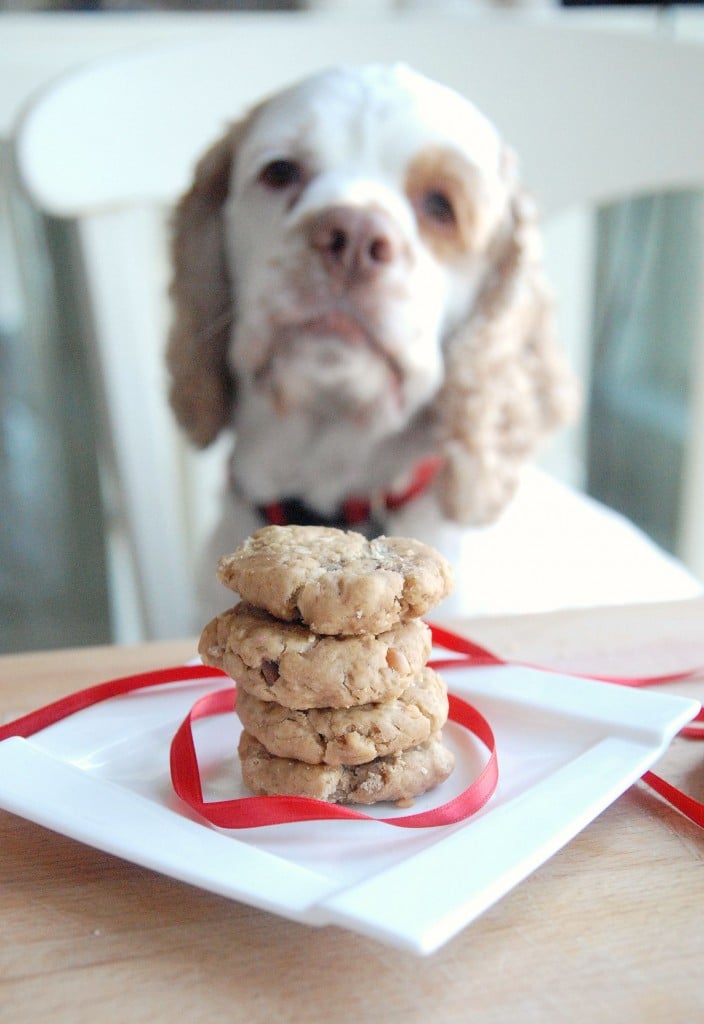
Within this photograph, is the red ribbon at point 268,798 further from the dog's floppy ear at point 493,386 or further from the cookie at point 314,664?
the dog's floppy ear at point 493,386

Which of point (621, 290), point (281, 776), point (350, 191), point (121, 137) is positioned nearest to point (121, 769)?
point (281, 776)

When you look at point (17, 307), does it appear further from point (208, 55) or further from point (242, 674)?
point (242, 674)

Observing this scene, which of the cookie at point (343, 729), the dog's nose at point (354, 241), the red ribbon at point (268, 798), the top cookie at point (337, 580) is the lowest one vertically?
the red ribbon at point (268, 798)

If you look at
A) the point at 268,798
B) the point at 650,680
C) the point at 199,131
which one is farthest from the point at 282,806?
the point at 199,131

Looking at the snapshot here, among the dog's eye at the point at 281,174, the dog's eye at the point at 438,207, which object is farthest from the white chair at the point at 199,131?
the dog's eye at the point at 438,207

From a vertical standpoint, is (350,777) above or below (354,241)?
below

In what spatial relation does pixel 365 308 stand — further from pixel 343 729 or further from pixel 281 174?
pixel 343 729

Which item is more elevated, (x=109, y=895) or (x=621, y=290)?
(x=109, y=895)
